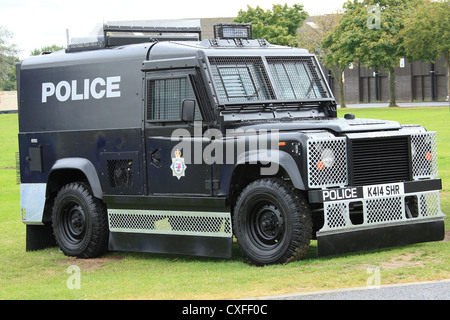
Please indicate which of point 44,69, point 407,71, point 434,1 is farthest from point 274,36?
point 44,69

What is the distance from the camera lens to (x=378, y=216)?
10.6 metres

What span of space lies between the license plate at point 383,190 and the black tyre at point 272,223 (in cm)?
75

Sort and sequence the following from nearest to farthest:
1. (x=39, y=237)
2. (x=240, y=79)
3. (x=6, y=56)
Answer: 1. (x=240, y=79)
2. (x=39, y=237)
3. (x=6, y=56)

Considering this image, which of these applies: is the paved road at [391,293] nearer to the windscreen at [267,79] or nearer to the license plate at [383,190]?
the license plate at [383,190]

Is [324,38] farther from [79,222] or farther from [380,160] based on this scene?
[380,160]

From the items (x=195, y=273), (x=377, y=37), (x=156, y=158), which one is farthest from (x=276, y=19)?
(x=195, y=273)

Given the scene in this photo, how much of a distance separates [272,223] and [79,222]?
3.61 m

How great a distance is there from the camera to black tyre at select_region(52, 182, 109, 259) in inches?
494

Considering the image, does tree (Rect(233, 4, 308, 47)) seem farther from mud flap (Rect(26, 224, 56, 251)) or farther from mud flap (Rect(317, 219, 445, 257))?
mud flap (Rect(317, 219, 445, 257))

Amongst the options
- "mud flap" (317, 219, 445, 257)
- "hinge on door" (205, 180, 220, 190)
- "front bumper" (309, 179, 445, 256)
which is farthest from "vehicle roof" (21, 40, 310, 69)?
"mud flap" (317, 219, 445, 257)

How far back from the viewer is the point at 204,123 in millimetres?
11172

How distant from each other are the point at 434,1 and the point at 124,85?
53101 mm

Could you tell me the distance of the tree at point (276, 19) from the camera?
7794 centimetres

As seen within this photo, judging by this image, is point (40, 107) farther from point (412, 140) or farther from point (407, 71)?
point (407, 71)
